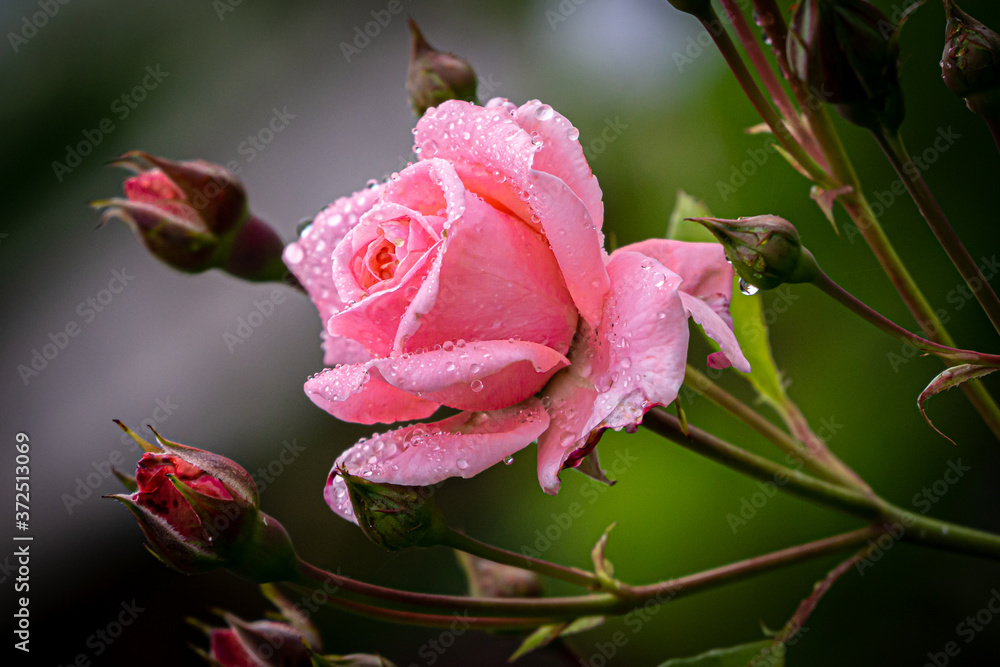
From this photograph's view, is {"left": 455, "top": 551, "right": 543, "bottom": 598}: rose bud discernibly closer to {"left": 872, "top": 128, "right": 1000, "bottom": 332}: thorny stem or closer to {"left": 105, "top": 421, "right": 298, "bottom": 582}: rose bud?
{"left": 105, "top": 421, "right": 298, "bottom": 582}: rose bud

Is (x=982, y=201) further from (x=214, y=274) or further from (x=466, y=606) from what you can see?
(x=214, y=274)

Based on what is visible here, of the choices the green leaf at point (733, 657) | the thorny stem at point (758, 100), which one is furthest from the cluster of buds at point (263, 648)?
the thorny stem at point (758, 100)

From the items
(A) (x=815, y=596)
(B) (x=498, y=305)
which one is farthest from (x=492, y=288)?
(A) (x=815, y=596)

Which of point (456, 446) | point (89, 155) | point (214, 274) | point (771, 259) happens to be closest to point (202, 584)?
point (214, 274)

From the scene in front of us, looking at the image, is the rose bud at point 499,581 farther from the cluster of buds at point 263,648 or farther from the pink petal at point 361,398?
the pink petal at point 361,398

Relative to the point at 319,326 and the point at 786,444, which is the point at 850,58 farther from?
the point at 319,326

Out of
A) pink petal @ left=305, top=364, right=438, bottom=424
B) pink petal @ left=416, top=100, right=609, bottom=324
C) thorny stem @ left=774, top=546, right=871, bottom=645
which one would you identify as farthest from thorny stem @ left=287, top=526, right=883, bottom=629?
pink petal @ left=416, top=100, right=609, bottom=324

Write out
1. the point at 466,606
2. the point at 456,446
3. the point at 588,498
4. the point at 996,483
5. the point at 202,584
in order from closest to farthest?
1. the point at 456,446
2. the point at 466,606
3. the point at 996,483
4. the point at 588,498
5. the point at 202,584
